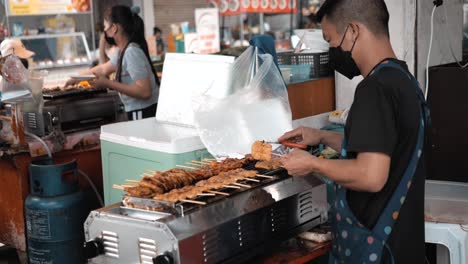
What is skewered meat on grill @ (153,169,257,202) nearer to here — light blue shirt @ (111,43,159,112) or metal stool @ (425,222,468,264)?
metal stool @ (425,222,468,264)

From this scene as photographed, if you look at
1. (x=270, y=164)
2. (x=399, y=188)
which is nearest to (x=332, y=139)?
(x=270, y=164)

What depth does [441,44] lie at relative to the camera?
473cm

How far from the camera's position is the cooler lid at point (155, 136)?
360 centimetres

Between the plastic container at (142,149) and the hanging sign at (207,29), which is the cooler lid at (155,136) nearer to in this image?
the plastic container at (142,149)

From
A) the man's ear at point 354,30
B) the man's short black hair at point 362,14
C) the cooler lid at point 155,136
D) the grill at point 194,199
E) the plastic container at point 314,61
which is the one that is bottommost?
the grill at point 194,199

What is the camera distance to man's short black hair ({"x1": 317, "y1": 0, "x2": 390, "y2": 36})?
101 inches

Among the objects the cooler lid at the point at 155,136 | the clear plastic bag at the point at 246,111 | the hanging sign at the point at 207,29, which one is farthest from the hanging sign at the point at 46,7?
the clear plastic bag at the point at 246,111

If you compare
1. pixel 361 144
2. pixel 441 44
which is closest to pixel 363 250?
pixel 361 144

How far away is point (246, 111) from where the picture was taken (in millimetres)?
→ 3691

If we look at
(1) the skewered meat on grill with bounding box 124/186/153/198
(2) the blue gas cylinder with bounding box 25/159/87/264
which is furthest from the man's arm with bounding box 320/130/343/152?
(2) the blue gas cylinder with bounding box 25/159/87/264

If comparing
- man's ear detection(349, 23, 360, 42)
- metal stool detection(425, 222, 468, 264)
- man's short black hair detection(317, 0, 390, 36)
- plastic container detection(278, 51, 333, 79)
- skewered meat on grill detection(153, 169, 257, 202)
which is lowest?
metal stool detection(425, 222, 468, 264)

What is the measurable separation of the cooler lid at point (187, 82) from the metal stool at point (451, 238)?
1.46m

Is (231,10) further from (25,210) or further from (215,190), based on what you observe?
(215,190)

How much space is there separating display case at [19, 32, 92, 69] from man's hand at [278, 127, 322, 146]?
26.6 feet
